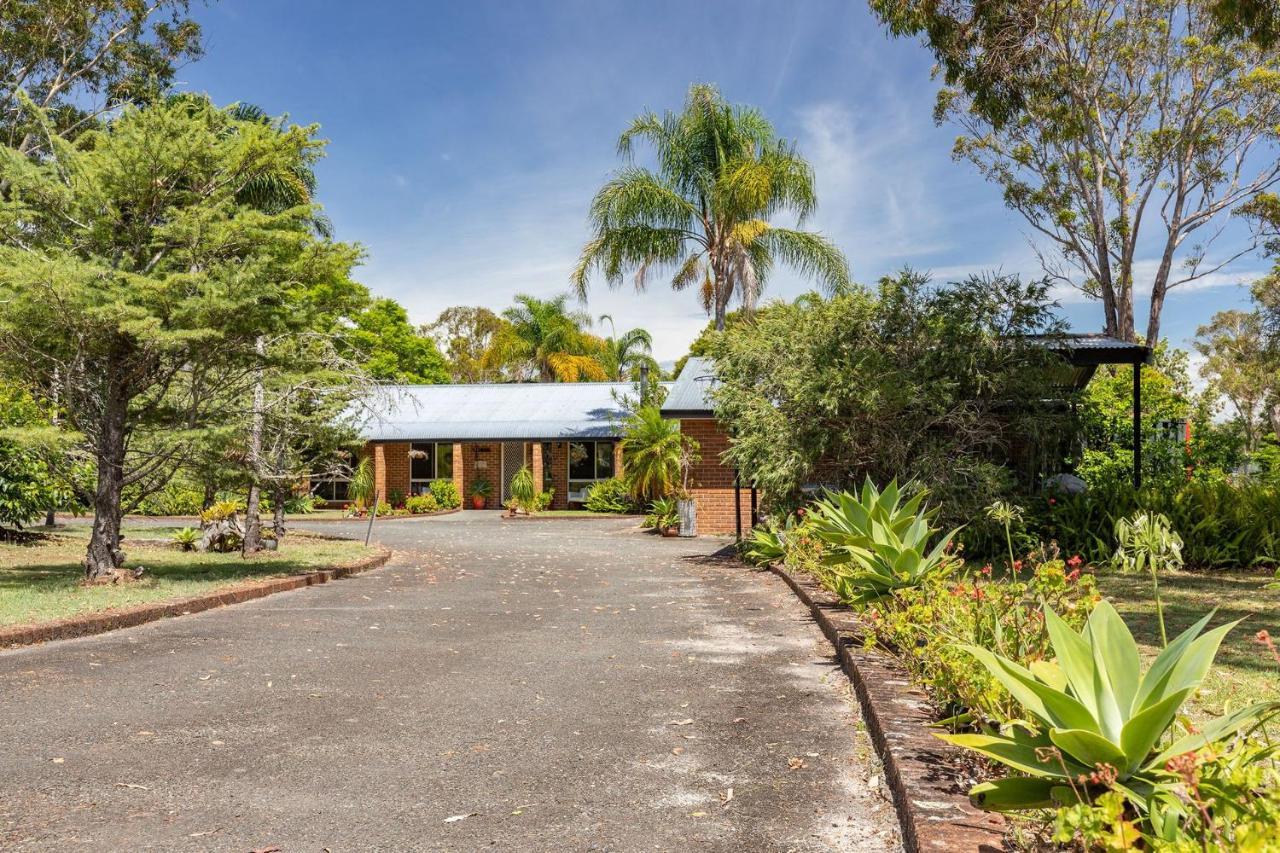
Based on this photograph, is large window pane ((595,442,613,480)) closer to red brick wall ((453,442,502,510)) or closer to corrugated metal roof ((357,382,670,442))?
corrugated metal roof ((357,382,670,442))

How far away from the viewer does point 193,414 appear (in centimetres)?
1127

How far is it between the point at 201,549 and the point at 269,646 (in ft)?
29.2

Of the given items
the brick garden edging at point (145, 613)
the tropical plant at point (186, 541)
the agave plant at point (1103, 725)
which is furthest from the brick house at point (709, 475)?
the agave plant at point (1103, 725)

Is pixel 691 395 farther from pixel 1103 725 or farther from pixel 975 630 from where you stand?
pixel 1103 725

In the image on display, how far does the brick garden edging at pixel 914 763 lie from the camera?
3098mm

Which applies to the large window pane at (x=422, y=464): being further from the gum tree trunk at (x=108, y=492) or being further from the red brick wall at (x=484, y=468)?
the gum tree trunk at (x=108, y=492)

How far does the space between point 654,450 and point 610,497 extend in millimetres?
5618

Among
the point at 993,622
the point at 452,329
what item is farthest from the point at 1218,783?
the point at 452,329

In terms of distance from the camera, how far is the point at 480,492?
108 feet

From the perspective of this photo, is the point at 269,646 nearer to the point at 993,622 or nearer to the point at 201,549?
the point at 993,622

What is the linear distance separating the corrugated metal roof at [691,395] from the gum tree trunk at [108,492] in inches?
447

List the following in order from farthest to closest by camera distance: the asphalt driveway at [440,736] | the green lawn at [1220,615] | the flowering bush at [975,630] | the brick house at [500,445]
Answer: the brick house at [500,445] < the green lawn at [1220,615] < the flowering bush at [975,630] < the asphalt driveway at [440,736]

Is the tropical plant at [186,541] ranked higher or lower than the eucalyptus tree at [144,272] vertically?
lower

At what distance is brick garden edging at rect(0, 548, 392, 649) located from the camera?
750 cm
